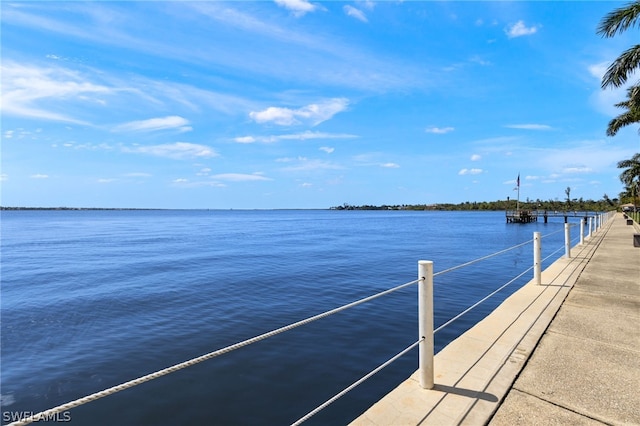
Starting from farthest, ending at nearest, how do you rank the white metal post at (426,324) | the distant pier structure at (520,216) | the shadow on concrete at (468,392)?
the distant pier structure at (520,216)
the white metal post at (426,324)
the shadow on concrete at (468,392)

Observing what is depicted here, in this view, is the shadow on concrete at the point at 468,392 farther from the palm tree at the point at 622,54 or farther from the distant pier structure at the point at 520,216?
the distant pier structure at the point at 520,216

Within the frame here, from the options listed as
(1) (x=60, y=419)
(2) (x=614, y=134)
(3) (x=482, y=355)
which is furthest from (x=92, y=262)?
(2) (x=614, y=134)

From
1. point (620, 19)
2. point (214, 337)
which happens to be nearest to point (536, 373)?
point (214, 337)

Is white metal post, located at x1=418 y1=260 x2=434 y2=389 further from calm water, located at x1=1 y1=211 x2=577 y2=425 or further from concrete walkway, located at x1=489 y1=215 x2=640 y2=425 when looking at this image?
calm water, located at x1=1 y1=211 x2=577 y2=425

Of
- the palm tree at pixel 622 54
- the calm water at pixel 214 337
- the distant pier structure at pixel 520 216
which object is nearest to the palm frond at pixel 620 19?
the palm tree at pixel 622 54

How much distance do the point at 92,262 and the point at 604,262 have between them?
28226 mm

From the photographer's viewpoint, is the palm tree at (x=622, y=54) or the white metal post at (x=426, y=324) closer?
the white metal post at (x=426, y=324)

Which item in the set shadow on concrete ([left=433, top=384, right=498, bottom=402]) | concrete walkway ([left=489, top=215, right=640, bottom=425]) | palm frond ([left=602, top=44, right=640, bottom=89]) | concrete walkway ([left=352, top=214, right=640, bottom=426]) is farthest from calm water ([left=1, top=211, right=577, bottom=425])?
palm frond ([left=602, top=44, right=640, bottom=89])

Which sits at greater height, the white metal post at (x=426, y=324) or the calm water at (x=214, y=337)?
the white metal post at (x=426, y=324)

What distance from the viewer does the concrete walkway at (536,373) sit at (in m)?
3.11

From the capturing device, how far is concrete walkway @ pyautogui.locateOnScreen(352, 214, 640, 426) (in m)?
3.11

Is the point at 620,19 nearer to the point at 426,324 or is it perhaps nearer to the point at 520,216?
the point at 426,324

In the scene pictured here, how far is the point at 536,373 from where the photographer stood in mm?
3816

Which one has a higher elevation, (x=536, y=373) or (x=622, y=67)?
(x=622, y=67)
